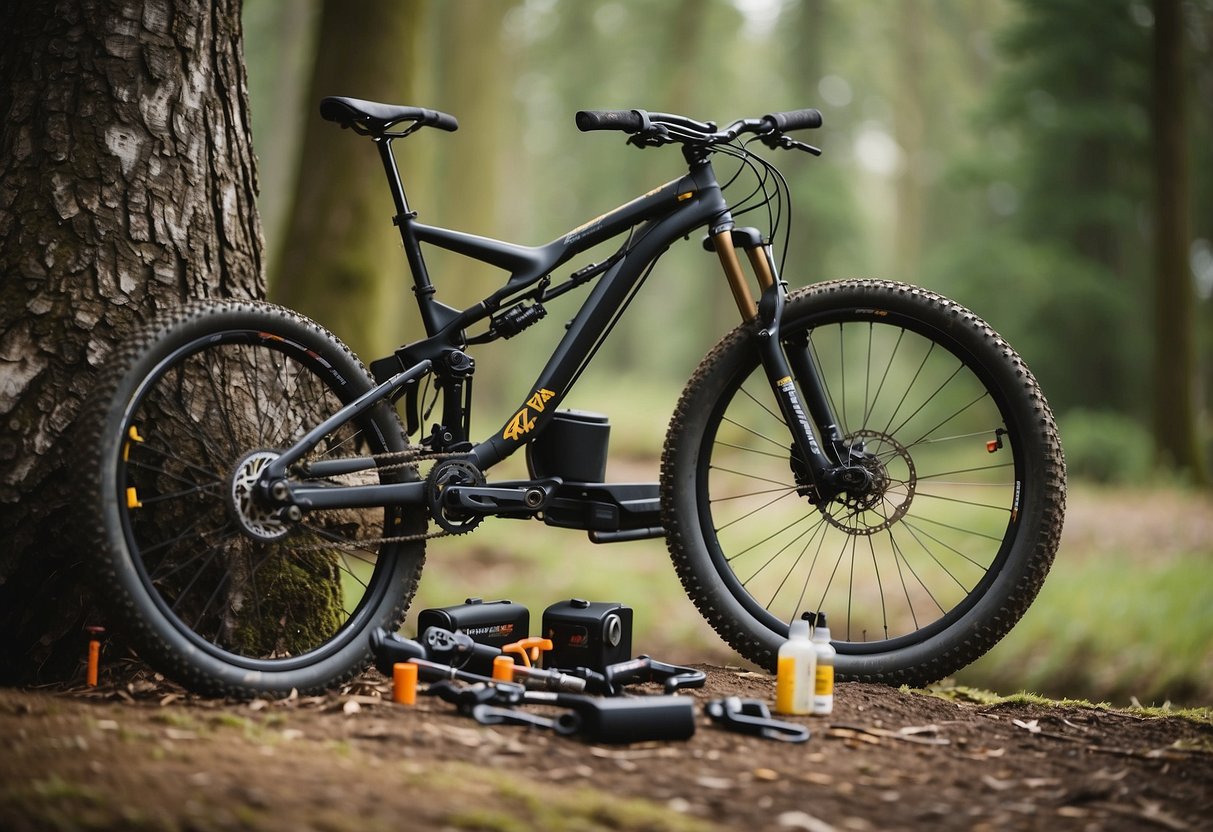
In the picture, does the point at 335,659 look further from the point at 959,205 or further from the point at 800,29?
the point at 959,205

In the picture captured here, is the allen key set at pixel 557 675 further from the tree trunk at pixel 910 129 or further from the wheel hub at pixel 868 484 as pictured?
the tree trunk at pixel 910 129

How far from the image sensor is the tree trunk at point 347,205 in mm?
6453

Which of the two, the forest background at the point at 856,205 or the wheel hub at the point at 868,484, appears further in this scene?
the forest background at the point at 856,205

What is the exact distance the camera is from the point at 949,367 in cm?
1466

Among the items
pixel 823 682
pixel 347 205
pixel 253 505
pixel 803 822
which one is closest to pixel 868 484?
pixel 823 682

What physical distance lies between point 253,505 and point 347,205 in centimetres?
385

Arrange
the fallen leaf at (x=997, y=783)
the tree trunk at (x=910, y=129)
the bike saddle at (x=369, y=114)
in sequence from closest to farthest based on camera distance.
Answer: the fallen leaf at (x=997, y=783) < the bike saddle at (x=369, y=114) < the tree trunk at (x=910, y=129)

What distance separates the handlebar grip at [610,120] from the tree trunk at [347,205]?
333 cm

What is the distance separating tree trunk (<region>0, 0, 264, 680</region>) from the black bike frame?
0.65 metres

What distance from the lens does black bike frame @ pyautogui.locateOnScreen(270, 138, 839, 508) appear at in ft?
11.1

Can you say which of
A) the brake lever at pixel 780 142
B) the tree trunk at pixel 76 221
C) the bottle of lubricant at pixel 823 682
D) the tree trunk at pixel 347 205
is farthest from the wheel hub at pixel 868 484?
the tree trunk at pixel 347 205

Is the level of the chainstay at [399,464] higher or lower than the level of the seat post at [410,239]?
lower

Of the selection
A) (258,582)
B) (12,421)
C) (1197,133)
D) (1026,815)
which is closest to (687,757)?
(1026,815)

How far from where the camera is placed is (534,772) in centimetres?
238
